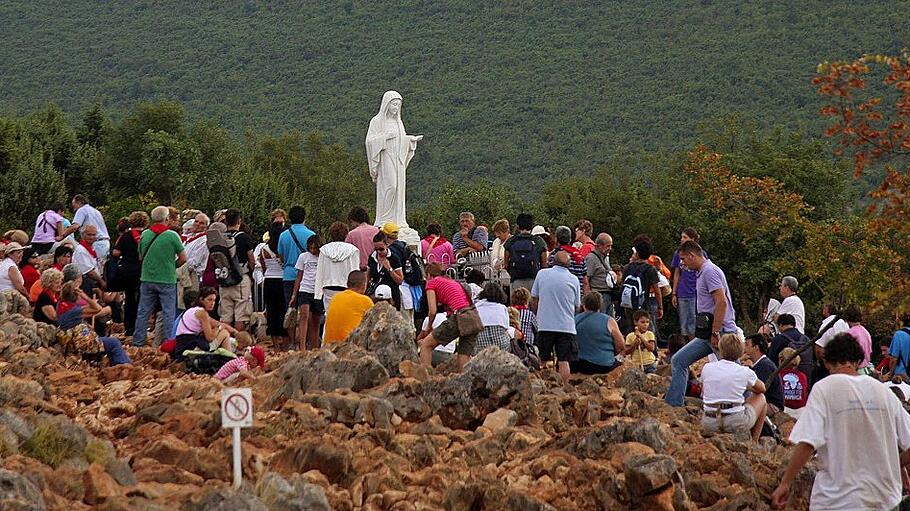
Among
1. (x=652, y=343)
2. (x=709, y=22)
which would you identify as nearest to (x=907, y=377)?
(x=652, y=343)

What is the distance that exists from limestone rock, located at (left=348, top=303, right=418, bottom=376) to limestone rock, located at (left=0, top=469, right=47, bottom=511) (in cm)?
615

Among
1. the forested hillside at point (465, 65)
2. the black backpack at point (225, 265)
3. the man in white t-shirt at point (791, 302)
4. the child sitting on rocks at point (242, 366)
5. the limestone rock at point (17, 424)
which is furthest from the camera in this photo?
the forested hillside at point (465, 65)

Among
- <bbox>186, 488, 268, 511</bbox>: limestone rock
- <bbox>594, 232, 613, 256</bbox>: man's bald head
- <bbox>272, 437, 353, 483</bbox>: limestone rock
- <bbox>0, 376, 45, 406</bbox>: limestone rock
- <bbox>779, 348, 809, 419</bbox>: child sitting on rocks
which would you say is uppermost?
<bbox>594, 232, 613, 256</bbox>: man's bald head

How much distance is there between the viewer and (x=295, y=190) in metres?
66.8

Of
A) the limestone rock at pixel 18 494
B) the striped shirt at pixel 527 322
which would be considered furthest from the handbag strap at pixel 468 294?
the limestone rock at pixel 18 494

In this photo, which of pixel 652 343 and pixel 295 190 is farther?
pixel 295 190

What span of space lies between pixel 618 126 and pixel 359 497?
268 ft

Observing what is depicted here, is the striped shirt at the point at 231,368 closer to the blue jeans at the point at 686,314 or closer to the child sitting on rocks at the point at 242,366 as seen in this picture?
the child sitting on rocks at the point at 242,366

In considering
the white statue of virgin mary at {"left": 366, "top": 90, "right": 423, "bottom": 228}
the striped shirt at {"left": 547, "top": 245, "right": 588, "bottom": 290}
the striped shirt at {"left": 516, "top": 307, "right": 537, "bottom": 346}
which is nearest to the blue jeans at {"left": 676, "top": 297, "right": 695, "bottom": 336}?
the striped shirt at {"left": 547, "top": 245, "right": 588, "bottom": 290}

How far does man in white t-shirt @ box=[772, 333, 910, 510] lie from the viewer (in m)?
9.34

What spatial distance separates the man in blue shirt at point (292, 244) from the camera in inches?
714

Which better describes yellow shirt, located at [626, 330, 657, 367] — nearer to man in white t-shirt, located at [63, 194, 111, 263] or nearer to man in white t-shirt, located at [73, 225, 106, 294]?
man in white t-shirt, located at [73, 225, 106, 294]

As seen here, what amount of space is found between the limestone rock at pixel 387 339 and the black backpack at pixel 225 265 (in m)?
3.74

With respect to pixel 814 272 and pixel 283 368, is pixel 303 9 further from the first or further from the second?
pixel 283 368
